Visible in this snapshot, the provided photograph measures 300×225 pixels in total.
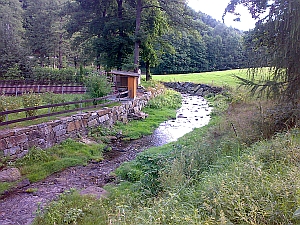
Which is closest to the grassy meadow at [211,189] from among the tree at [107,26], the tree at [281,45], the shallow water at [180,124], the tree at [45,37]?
the tree at [281,45]

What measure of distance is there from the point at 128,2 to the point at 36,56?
14.7m

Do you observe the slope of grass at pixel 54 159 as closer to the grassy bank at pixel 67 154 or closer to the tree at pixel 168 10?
the grassy bank at pixel 67 154

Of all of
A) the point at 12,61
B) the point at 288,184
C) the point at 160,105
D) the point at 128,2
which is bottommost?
the point at 160,105

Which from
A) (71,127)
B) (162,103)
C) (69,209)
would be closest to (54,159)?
(71,127)

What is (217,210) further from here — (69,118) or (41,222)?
(69,118)

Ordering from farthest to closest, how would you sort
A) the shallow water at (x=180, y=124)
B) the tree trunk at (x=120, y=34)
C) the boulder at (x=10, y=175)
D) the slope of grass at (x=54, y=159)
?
the tree trunk at (x=120, y=34) → the shallow water at (x=180, y=124) → the slope of grass at (x=54, y=159) → the boulder at (x=10, y=175)

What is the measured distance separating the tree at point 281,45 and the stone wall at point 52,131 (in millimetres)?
5957

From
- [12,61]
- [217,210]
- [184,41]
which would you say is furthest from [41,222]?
[184,41]

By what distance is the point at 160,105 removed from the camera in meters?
18.7

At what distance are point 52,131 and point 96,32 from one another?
12854 mm

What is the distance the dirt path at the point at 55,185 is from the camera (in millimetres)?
4863

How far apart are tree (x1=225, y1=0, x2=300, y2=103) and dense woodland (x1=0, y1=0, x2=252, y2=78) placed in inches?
37.1

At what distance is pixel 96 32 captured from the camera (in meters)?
19.5

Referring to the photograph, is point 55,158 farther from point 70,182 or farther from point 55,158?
point 70,182
